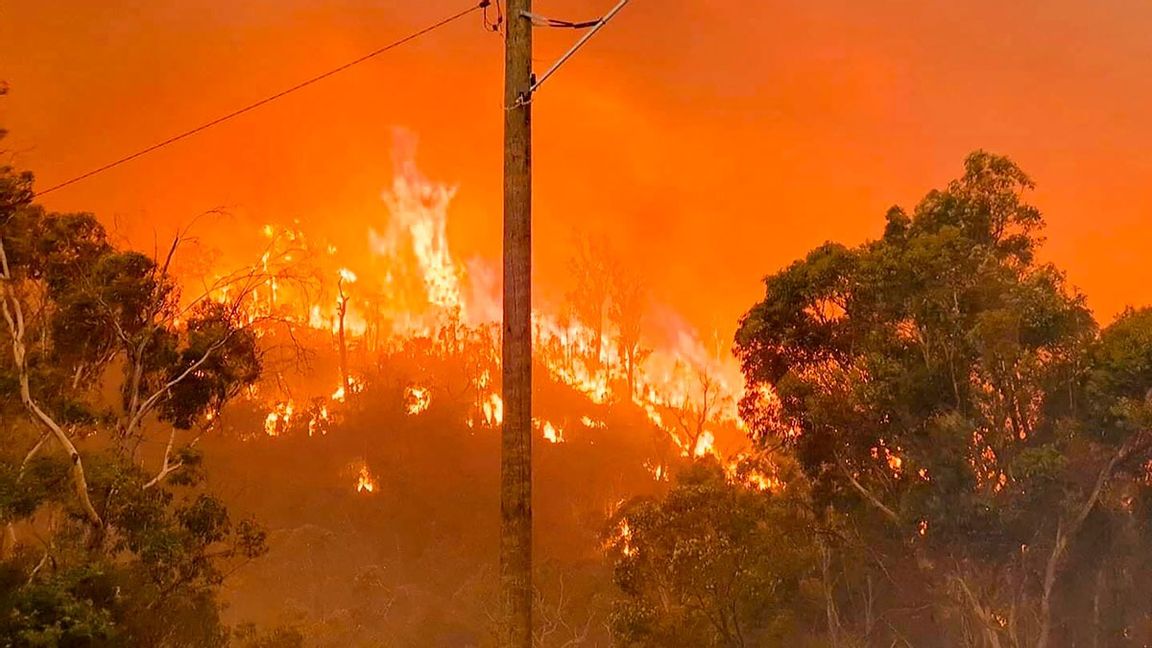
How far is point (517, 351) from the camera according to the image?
7441mm

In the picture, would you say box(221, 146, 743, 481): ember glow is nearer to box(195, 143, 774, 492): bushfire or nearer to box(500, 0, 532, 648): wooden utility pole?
box(195, 143, 774, 492): bushfire

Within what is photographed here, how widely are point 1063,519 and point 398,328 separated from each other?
4310 inches

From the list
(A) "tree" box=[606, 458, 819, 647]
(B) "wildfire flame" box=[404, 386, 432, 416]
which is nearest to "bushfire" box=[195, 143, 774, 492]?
(B) "wildfire flame" box=[404, 386, 432, 416]

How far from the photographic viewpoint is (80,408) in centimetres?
1841

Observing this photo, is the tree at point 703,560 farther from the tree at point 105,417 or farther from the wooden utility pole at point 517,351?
the wooden utility pole at point 517,351

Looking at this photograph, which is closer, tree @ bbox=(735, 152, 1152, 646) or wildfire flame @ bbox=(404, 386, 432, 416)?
tree @ bbox=(735, 152, 1152, 646)

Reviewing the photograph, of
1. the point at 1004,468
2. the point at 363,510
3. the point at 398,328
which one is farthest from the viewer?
the point at 398,328

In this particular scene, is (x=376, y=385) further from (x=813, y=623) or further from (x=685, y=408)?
(x=813, y=623)

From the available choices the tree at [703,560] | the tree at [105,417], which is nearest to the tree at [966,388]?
the tree at [703,560]

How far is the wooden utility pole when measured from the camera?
7172mm

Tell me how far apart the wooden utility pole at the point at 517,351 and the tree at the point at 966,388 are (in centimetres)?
1613

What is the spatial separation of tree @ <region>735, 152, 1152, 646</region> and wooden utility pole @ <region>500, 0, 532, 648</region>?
16.1 m

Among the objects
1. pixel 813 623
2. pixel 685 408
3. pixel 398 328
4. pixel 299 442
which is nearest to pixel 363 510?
pixel 299 442

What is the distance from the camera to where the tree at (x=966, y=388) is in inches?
864
